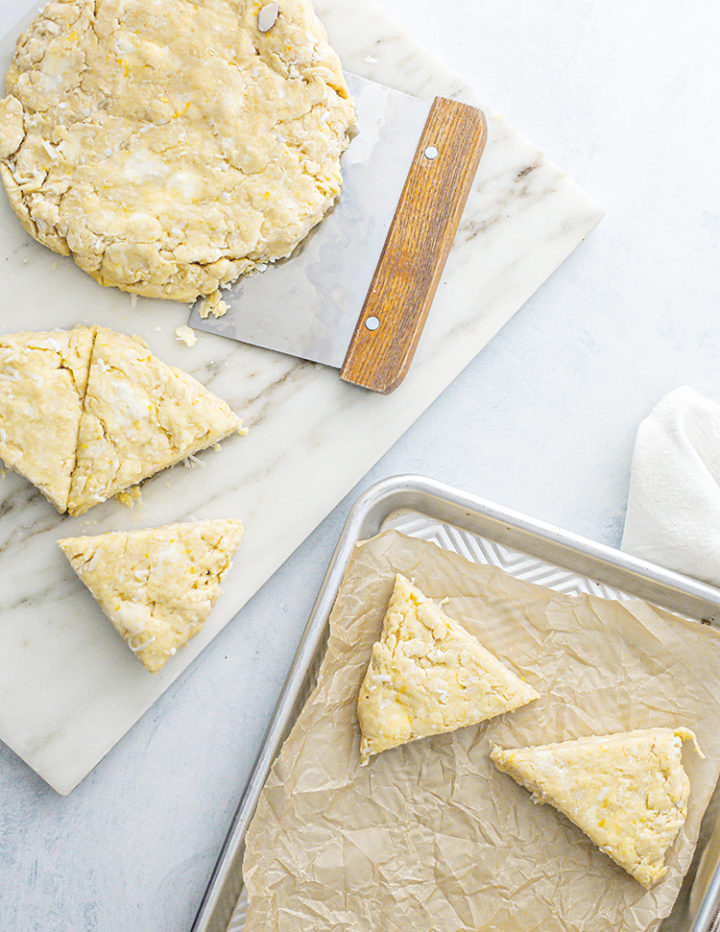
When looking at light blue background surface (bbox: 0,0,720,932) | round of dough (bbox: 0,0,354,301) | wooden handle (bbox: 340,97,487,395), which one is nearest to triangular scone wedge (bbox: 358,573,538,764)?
light blue background surface (bbox: 0,0,720,932)

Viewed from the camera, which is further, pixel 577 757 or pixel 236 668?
pixel 236 668

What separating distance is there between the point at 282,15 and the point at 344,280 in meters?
0.69

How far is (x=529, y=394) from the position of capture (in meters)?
2.26

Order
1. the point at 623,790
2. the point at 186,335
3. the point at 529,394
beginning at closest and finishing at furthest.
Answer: the point at 623,790, the point at 186,335, the point at 529,394

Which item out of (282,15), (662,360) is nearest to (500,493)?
(662,360)

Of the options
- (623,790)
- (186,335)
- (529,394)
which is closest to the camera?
(623,790)

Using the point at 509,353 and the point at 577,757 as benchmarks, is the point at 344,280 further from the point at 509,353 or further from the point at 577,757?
the point at 577,757

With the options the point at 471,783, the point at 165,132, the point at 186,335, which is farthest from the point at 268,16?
the point at 471,783

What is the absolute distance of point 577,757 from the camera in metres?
1.92

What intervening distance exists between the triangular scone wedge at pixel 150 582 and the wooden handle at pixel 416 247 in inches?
25.5

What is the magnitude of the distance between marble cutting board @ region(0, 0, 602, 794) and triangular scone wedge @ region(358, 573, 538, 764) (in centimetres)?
40

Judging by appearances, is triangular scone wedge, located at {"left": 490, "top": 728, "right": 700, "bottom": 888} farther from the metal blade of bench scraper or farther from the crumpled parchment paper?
the metal blade of bench scraper

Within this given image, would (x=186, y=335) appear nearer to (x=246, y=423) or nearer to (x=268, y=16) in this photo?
(x=246, y=423)

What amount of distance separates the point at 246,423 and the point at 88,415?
0.42m
